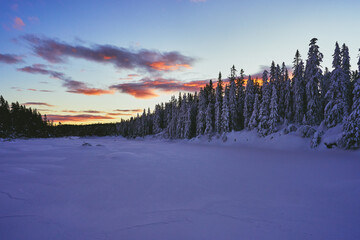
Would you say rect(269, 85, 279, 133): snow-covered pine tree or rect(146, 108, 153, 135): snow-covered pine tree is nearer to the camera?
rect(269, 85, 279, 133): snow-covered pine tree

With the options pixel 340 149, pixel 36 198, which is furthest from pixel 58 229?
pixel 340 149

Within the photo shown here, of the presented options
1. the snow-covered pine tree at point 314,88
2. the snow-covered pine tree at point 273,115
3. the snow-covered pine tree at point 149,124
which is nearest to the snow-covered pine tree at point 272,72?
the snow-covered pine tree at point 273,115

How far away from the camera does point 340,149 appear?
2039 cm

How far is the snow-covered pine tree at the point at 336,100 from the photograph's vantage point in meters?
24.4

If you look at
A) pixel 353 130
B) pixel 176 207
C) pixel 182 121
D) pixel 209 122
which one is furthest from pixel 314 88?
pixel 182 121

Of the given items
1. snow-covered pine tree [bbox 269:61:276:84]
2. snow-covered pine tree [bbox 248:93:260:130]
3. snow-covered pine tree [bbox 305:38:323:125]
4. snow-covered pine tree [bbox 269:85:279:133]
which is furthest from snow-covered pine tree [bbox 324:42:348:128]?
snow-covered pine tree [bbox 269:61:276:84]

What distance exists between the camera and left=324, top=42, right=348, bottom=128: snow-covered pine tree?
961 inches

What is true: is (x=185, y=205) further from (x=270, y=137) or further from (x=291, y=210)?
(x=270, y=137)

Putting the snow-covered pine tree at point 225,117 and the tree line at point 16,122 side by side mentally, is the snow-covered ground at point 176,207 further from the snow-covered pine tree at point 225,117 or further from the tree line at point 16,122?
the tree line at point 16,122

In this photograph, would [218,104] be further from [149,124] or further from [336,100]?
[149,124]

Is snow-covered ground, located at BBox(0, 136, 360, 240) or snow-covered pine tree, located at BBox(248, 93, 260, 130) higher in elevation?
snow-covered pine tree, located at BBox(248, 93, 260, 130)

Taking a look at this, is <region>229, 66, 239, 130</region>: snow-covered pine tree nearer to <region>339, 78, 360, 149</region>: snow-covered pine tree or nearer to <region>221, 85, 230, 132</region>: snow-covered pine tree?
<region>221, 85, 230, 132</region>: snow-covered pine tree

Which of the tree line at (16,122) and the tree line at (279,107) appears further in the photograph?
the tree line at (16,122)

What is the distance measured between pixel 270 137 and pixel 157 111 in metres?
62.8
